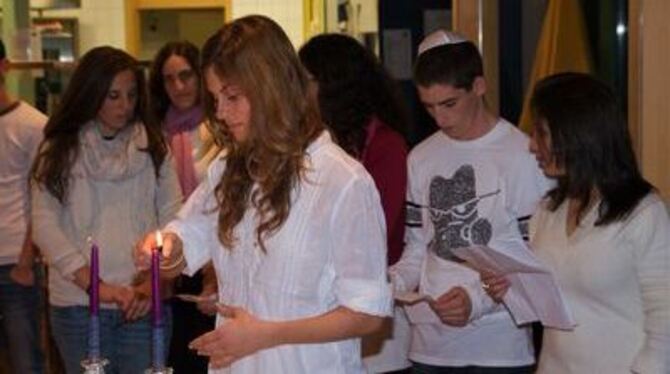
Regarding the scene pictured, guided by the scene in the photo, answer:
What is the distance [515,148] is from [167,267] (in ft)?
3.17

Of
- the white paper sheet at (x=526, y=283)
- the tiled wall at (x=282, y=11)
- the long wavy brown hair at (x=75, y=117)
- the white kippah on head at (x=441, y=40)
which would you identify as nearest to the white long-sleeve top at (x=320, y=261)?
the white paper sheet at (x=526, y=283)

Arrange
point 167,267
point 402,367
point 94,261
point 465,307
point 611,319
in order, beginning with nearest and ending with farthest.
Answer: point 94,261, point 167,267, point 611,319, point 465,307, point 402,367

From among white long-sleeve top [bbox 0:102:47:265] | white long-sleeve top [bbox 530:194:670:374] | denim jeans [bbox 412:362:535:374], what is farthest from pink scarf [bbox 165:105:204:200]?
white long-sleeve top [bbox 530:194:670:374]

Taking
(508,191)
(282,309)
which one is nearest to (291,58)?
(282,309)

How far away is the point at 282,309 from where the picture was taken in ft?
5.40

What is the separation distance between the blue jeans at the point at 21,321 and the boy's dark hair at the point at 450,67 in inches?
72.2

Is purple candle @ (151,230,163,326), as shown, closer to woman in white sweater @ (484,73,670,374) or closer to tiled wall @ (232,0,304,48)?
woman in white sweater @ (484,73,670,374)

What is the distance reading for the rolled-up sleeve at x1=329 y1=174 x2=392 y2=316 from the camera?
5.27ft

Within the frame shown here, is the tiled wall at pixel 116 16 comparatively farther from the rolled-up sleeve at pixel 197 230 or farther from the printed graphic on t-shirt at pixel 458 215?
the rolled-up sleeve at pixel 197 230

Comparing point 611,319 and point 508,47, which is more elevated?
point 508,47

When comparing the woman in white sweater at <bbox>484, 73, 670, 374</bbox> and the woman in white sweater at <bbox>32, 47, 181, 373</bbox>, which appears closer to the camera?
the woman in white sweater at <bbox>484, 73, 670, 374</bbox>

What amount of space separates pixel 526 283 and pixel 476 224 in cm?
26

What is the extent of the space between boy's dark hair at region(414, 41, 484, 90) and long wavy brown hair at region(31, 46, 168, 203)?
2.99 feet

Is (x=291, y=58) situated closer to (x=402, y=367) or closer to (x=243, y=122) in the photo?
(x=243, y=122)
